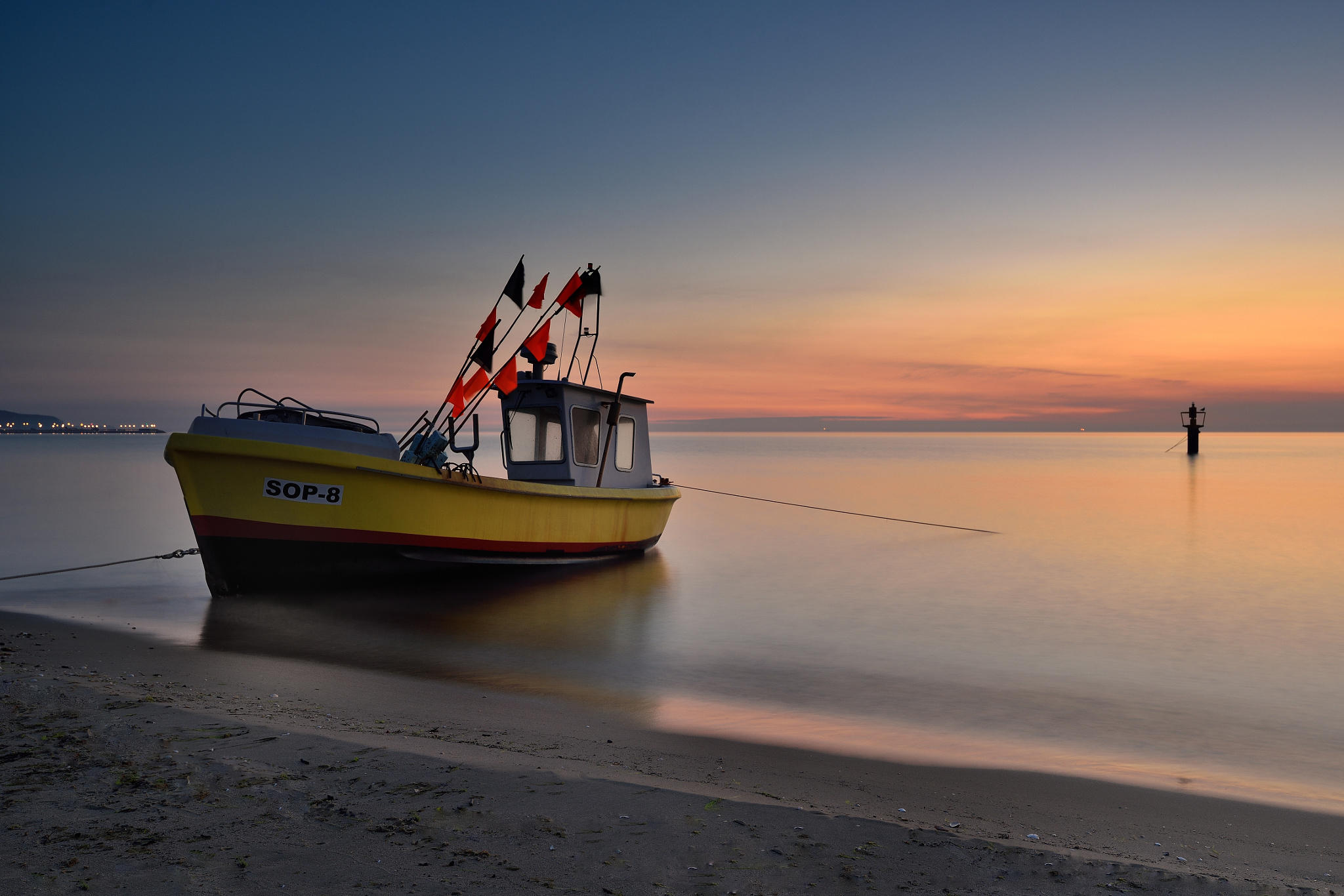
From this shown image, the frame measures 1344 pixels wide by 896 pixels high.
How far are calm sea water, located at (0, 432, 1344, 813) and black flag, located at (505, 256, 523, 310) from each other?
13.3ft

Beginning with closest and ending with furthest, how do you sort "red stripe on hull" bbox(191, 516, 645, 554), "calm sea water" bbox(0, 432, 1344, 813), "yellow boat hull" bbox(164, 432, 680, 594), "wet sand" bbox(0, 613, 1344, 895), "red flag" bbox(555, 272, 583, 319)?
"wet sand" bbox(0, 613, 1344, 895) → "calm sea water" bbox(0, 432, 1344, 813) → "yellow boat hull" bbox(164, 432, 680, 594) → "red stripe on hull" bbox(191, 516, 645, 554) → "red flag" bbox(555, 272, 583, 319)

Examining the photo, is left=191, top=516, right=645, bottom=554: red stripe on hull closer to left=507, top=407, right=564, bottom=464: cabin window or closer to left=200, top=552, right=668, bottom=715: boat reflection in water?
left=200, top=552, right=668, bottom=715: boat reflection in water

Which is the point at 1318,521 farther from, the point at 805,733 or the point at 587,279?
the point at 805,733

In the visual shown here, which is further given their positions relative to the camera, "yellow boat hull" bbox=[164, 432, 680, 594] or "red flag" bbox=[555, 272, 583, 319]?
"red flag" bbox=[555, 272, 583, 319]

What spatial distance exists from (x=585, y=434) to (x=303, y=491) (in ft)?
16.3

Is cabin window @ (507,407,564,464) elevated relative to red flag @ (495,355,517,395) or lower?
lower

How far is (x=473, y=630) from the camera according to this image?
972 centimetres

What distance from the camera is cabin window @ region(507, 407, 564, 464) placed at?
13.6 metres

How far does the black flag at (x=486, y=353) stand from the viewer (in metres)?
11.6

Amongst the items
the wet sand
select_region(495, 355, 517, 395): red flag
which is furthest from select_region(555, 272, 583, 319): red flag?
the wet sand

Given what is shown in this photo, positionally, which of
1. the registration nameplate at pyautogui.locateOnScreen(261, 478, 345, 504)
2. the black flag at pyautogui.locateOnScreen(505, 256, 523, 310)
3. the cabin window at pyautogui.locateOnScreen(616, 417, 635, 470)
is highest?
the black flag at pyautogui.locateOnScreen(505, 256, 523, 310)

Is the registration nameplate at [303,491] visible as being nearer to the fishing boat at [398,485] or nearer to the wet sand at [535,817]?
the fishing boat at [398,485]

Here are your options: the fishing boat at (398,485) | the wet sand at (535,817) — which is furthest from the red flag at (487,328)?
the wet sand at (535,817)

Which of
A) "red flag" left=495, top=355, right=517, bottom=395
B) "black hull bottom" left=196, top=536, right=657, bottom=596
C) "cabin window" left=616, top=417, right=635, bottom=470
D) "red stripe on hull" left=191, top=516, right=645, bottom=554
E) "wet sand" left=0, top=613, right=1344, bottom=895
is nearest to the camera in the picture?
"wet sand" left=0, top=613, right=1344, bottom=895
